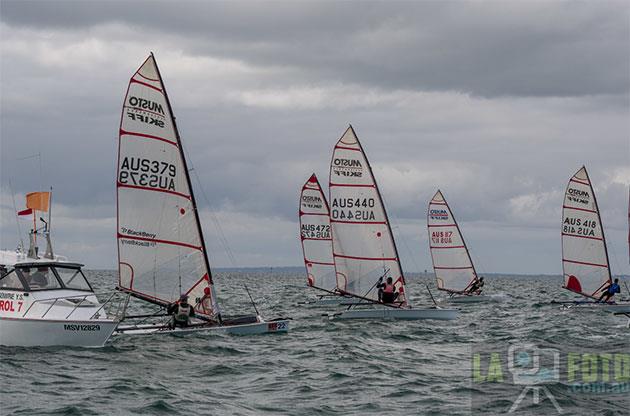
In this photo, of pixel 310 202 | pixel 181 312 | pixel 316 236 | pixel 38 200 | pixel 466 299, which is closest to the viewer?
pixel 38 200

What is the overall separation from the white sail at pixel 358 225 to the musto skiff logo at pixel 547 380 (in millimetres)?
13844

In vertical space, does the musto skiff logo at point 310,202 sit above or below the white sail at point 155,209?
above

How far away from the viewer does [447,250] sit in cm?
6303

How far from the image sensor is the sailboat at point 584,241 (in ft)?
165

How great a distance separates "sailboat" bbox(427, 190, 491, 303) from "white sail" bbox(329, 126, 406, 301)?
21.0 meters

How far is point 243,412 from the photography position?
17781mm

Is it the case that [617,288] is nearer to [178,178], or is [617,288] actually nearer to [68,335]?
[178,178]

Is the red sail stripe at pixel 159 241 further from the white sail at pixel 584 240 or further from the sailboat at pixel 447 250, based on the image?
the sailboat at pixel 447 250

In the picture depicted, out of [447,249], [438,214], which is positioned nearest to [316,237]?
[438,214]

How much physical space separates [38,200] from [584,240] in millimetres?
32850

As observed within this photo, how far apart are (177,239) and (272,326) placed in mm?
4465

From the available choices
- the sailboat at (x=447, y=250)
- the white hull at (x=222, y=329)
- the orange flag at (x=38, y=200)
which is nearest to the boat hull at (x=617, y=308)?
the sailboat at (x=447, y=250)

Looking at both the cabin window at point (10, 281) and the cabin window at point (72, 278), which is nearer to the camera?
the cabin window at point (10, 281)

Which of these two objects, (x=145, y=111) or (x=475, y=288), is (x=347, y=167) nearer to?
(x=145, y=111)
